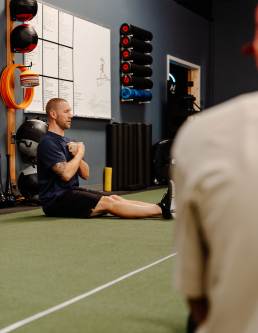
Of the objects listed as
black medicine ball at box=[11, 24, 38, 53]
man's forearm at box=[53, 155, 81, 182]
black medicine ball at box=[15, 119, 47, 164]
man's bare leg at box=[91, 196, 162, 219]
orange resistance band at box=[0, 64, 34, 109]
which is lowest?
man's bare leg at box=[91, 196, 162, 219]

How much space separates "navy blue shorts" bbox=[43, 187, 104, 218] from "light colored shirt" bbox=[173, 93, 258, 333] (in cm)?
405

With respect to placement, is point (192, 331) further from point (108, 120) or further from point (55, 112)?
point (108, 120)

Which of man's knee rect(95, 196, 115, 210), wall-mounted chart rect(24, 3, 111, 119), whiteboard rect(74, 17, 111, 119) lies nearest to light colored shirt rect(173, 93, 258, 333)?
man's knee rect(95, 196, 115, 210)

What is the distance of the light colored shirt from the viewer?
0.70 m

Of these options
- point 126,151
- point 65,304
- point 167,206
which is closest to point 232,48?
point 126,151

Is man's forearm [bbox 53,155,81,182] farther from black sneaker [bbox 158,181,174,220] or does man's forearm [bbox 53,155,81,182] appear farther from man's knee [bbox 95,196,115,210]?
black sneaker [bbox 158,181,174,220]

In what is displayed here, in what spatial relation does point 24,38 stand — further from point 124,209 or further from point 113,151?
point 113,151

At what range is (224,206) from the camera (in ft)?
2.32

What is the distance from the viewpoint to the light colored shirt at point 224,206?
70 centimetres

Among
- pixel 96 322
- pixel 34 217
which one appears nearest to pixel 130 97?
pixel 34 217

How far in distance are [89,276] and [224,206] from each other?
2.20 metres

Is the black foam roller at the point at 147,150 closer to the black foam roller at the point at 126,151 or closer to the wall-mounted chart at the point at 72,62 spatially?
the black foam roller at the point at 126,151

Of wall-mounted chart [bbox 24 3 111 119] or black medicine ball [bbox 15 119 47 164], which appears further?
wall-mounted chart [bbox 24 3 111 119]

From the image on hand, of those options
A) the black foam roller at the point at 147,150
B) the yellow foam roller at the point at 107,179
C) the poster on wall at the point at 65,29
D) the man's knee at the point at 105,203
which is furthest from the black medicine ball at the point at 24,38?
the black foam roller at the point at 147,150
